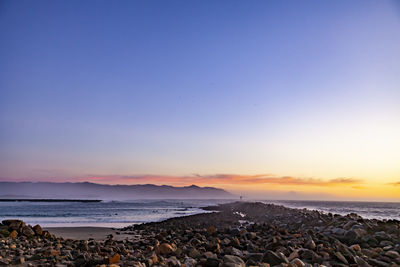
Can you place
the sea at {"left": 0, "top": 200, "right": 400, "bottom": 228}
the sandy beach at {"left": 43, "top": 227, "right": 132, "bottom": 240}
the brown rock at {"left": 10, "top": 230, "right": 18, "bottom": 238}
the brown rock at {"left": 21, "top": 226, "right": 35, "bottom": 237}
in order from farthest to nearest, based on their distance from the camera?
the sea at {"left": 0, "top": 200, "right": 400, "bottom": 228} < the sandy beach at {"left": 43, "top": 227, "right": 132, "bottom": 240} < the brown rock at {"left": 21, "top": 226, "right": 35, "bottom": 237} < the brown rock at {"left": 10, "top": 230, "right": 18, "bottom": 238}

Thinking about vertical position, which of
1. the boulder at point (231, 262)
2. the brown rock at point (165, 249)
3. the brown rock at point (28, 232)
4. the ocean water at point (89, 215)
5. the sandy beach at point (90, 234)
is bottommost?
the ocean water at point (89, 215)

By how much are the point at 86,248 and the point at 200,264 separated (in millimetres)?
4573

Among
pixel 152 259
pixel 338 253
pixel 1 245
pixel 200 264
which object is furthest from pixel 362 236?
pixel 1 245

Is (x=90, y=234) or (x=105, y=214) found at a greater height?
(x=90, y=234)

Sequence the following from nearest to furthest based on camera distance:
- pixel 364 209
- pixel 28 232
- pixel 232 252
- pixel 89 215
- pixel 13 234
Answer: pixel 232 252, pixel 13 234, pixel 28 232, pixel 89 215, pixel 364 209

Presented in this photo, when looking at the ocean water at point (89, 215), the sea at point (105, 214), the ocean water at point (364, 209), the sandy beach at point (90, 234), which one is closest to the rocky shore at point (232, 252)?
the sandy beach at point (90, 234)

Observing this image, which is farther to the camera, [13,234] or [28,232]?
[28,232]

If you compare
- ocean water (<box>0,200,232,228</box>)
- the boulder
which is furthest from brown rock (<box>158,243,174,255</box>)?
ocean water (<box>0,200,232,228</box>)

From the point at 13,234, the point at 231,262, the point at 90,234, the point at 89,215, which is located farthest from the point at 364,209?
the point at 13,234

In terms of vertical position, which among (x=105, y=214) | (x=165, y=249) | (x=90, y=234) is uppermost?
(x=165, y=249)

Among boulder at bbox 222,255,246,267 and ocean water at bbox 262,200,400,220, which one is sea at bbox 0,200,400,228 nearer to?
ocean water at bbox 262,200,400,220

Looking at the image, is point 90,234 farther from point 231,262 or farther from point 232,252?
point 231,262

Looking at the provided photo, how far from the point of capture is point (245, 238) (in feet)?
36.9

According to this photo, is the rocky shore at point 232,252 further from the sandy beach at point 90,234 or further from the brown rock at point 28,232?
the sandy beach at point 90,234
